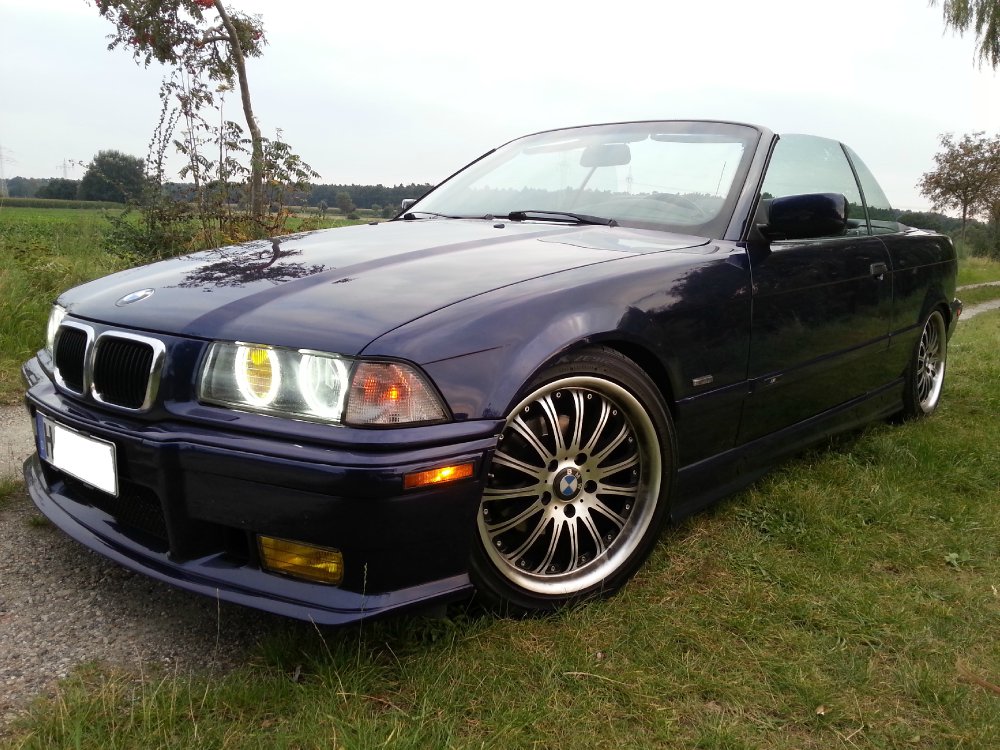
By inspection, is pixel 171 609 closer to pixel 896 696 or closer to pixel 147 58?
pixel 896 696

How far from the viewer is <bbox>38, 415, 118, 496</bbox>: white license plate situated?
196 cm

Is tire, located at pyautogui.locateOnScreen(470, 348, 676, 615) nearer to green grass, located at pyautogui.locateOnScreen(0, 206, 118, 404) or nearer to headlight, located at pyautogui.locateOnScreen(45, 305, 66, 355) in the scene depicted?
headlight, located at pyautogui.locateOnScreen(45, 305, 66, 355)

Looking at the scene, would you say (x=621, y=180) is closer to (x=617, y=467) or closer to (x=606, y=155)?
(x=606, y=155)

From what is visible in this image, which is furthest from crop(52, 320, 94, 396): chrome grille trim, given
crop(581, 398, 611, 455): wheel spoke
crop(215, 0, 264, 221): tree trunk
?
crop(215, 0, 264, 221): tree trunk

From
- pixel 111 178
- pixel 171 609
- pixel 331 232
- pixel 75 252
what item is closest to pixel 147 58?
pixel 111 178

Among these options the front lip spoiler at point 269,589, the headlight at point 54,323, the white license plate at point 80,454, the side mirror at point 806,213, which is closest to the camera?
the front lip spoiler at point 269,589

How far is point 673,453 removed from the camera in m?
2.33

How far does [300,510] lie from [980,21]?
18879 mm

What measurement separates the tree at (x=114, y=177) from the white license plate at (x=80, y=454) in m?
5.10

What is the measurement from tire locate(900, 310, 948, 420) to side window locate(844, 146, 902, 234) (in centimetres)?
54

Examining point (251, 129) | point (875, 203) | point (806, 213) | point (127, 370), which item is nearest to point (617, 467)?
point (806, 213)

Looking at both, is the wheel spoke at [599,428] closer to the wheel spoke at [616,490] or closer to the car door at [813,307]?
the wheel spoke at [616,490]

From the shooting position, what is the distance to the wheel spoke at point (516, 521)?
2018 millimetres

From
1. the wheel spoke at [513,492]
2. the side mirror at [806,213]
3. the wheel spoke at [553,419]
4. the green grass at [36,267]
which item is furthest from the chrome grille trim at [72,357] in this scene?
the green grass at [36,267]
